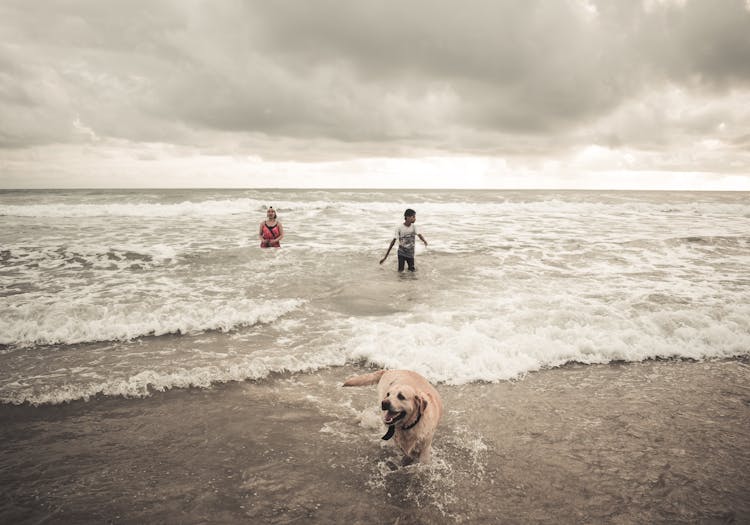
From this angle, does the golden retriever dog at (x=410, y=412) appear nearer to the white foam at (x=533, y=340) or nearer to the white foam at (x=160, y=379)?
the white foam at (x=533, y=340)

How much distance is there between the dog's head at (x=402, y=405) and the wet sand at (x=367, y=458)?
24.2 inches

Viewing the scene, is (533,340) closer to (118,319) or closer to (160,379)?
(160,379)

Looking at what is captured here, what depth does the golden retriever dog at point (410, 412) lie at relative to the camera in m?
3.07

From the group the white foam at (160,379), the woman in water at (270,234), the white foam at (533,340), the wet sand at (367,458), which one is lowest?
the wet sand at (367,458)

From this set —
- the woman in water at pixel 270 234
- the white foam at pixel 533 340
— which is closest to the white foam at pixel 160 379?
the white foam at pixel 533 340

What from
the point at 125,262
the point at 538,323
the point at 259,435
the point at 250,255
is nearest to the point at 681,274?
the point at 538,323

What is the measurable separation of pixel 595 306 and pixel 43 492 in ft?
28.3

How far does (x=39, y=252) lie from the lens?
13.6m

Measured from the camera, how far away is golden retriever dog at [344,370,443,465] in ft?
10.1

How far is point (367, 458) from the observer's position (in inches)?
141

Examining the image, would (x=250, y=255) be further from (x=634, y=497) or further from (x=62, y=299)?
(x=634, y=497)

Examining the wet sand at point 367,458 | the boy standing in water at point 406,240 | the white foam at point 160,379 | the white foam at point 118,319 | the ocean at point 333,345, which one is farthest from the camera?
the boy standing in water at point 406,240

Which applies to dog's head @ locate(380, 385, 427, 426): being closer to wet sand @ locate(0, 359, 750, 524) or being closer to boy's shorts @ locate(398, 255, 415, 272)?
wet sand @ locate(0, 359, 750, 524)

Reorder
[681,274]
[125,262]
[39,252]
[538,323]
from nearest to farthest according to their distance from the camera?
[538,323] → [681,274] → [125,262] → [39,252]
